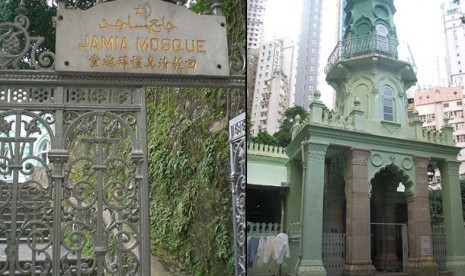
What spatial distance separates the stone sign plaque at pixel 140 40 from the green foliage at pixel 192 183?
125cm

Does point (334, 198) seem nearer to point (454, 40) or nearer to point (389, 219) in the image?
point (389, 219)

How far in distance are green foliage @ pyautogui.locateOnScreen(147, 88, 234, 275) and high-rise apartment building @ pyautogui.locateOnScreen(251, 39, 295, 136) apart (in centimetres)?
108

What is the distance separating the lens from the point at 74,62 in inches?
100

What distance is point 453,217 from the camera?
2738mm

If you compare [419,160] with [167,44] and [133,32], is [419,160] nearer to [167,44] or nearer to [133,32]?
[167,44]

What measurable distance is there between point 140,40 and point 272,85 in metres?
0.85

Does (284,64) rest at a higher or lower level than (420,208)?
higher

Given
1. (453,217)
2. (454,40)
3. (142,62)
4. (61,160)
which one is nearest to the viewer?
(61,160)

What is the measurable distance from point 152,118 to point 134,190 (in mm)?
2901

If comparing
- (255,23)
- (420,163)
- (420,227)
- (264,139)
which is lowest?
(420,227)

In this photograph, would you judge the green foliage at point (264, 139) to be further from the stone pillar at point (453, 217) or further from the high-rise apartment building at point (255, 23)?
the stone pillar at point (453, 217)

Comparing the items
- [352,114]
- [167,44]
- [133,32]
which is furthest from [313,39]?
Answer: [133,32]

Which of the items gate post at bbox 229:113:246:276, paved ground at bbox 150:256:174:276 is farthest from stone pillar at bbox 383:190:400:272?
paved ground at bbox 150:256:174:276

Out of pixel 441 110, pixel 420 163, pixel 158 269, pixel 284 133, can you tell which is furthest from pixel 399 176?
pixel 158 269
